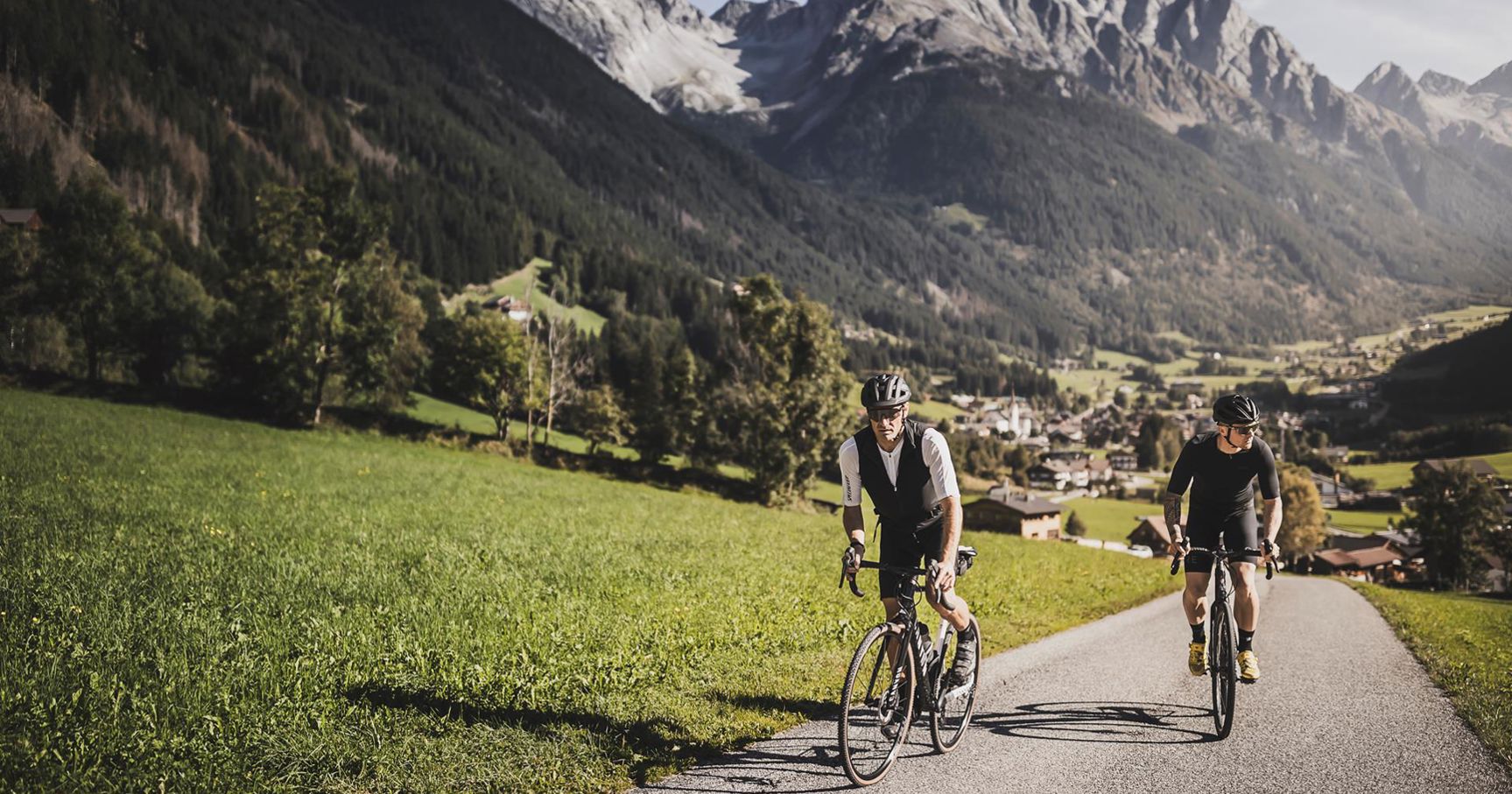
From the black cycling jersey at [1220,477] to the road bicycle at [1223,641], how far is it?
0.46 metres

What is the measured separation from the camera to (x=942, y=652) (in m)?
7.47

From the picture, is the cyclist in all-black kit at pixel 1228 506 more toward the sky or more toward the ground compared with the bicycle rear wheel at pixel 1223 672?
more toward the sky

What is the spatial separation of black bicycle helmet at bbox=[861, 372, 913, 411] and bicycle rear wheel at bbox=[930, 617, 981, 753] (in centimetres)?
255

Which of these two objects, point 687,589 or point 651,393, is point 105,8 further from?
point 687,589

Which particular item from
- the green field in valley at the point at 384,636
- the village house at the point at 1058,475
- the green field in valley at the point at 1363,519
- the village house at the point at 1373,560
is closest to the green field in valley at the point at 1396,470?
the green field in valley at the point at 1363,519

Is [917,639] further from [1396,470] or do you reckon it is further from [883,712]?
[1396,470]

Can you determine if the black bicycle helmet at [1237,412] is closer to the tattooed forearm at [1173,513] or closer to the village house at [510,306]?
the tattooed forearm at [1173,513]

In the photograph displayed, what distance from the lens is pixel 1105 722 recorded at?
8.16 m

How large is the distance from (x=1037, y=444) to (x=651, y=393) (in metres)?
148

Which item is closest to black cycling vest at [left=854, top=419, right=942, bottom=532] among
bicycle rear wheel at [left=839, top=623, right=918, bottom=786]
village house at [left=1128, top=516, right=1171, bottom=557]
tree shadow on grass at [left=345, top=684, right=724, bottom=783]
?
bicycle rear wheel at [left=839, top=623, right=918, bottom=786]

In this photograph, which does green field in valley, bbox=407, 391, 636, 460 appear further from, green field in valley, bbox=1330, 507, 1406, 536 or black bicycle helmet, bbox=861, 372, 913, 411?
green field in valley, bbox=1330, 507, 1406, 536

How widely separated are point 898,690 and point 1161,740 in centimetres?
296

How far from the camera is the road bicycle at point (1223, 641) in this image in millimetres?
7730

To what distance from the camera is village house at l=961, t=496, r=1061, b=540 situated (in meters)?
78.9
